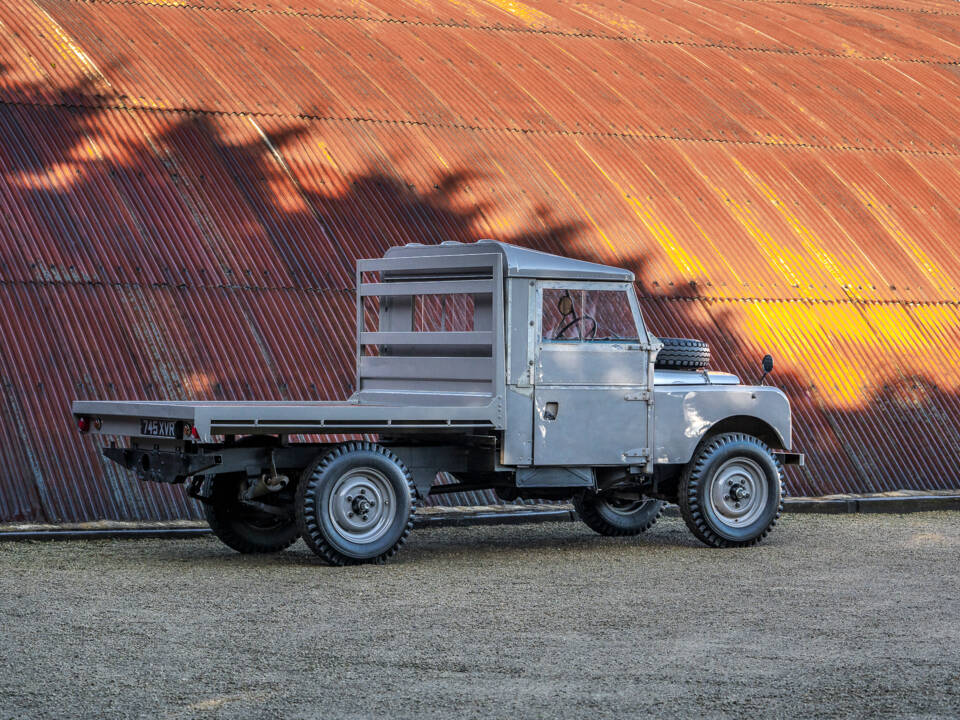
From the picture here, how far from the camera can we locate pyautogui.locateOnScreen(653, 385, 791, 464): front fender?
12062 millimetres

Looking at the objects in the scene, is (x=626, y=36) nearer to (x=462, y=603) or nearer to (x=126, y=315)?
(x=126, y=315)

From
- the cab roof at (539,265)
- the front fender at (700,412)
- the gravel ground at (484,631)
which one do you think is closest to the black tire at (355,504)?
the gravel ground at (484,631)

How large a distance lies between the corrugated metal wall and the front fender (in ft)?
12.6

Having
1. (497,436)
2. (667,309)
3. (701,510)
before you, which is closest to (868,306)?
(667,309)

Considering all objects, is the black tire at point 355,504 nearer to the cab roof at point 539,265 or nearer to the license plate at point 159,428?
the license plate at point 159,428

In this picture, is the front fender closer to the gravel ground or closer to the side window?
the side window

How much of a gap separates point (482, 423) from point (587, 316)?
1.29m

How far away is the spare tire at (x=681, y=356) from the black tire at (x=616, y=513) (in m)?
1.36

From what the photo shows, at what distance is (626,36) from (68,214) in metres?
12.7

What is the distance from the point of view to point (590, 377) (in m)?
11.7

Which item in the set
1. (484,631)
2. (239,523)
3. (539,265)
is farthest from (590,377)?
(484,631)

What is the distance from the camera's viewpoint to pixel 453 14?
24781mm

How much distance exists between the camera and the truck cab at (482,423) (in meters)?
10.9

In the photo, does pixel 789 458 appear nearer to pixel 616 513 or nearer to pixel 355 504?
pixel 616 513
